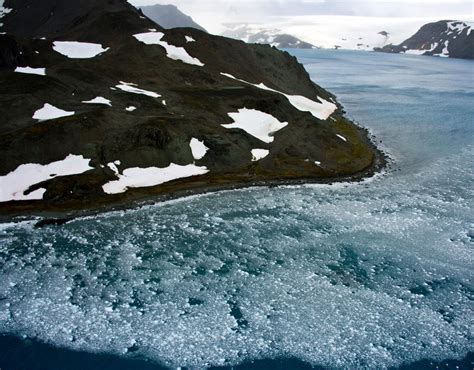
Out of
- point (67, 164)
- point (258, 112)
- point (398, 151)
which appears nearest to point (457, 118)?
point (398, 151)

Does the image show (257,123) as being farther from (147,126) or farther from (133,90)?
(133,90)

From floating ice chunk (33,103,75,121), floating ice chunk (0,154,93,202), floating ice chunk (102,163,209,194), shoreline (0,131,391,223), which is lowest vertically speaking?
shoreline (0,131,391,223)

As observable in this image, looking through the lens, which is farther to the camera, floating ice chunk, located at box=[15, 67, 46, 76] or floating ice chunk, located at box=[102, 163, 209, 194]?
floating ice chunk, located at box=[15, 67, 46, 76]

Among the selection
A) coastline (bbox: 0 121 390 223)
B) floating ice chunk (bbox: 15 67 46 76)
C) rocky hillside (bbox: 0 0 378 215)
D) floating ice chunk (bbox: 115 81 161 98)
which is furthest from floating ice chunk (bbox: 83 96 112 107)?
coastline (bbox: 0 121 390 223)

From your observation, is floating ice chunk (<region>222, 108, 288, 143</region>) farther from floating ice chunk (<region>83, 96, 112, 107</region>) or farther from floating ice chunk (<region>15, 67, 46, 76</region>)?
floating ice chunk (<region>15, 67, 46, 76</region>)

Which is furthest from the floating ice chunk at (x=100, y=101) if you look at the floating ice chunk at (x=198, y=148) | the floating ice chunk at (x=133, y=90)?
the floating ice chunk at (x=198, y=148)

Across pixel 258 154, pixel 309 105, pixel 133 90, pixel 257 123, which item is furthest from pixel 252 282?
pixel 309 105
